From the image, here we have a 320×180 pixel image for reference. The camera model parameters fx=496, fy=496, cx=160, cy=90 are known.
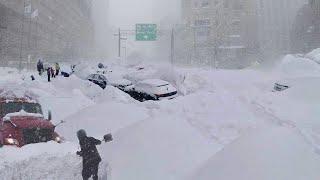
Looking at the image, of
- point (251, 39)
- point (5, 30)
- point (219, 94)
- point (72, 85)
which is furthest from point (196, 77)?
point (251, 39)

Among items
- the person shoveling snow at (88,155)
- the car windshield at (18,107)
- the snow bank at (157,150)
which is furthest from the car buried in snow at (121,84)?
the person shoveling snow at (88,155)

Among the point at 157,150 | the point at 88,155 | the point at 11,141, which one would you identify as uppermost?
the point at 88,155

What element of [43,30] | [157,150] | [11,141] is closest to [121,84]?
[11,141]

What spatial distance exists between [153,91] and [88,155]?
1794 cm

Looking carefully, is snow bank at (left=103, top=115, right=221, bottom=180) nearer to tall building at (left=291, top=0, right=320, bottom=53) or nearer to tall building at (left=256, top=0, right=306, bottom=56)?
tall building at (left=291, top=0, right=320, bottom=53)

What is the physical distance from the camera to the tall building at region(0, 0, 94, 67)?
69.9 meters

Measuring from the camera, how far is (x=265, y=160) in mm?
10781

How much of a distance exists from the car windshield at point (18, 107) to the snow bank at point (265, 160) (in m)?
6.25

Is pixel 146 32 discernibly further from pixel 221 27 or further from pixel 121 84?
pixel 121 84

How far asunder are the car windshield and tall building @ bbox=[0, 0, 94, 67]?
35259 mm

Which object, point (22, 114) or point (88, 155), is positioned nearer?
point (88, 155)

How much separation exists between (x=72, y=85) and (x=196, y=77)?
8.24 metres

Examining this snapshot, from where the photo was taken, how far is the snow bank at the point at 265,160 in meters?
10.2

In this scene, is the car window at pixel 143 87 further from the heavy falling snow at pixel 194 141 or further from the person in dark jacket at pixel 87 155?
the person in dark jacket at pixel 87 155
